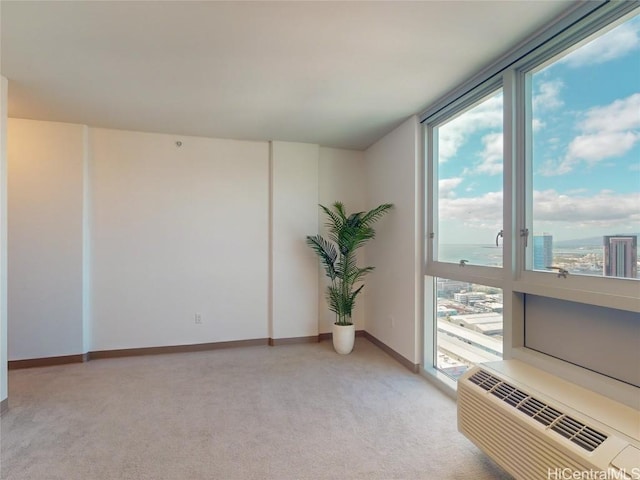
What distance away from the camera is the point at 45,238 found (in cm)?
331

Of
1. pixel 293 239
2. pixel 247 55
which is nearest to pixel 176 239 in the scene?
pixel 293 239

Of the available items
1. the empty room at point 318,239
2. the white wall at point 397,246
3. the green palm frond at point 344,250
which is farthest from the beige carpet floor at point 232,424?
the green palm frond at point 344,250

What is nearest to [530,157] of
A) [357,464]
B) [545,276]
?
[545,276]

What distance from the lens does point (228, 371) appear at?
3.19m

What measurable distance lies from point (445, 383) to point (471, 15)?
2.73 meters

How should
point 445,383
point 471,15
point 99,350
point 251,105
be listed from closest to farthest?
point 471,15
point 445,383
point 251,105
point 99,350

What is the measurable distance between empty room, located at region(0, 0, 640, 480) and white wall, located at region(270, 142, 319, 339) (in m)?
0.03

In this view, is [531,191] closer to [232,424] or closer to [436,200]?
[436,200]

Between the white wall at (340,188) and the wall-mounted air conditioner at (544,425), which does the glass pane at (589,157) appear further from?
the white wall at (340,188)

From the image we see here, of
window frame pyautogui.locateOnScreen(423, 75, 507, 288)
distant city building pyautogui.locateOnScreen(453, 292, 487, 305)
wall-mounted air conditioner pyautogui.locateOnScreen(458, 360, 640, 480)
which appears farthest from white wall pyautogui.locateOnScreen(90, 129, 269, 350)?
wall-mounted air conditioner pyautogui.locateOnScreen(458, 360, 640, 480)

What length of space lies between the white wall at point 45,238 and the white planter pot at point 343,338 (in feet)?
9.35

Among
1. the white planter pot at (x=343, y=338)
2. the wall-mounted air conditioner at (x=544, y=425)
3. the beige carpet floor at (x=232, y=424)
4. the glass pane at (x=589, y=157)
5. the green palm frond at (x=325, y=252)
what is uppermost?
the glass pane at (x=589, y=157)

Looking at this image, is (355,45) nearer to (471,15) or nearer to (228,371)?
(471,15)

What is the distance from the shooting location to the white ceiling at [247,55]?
171cm
